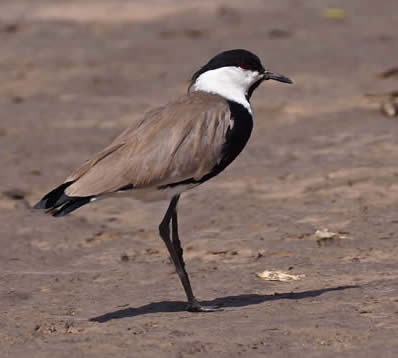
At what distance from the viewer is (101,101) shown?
12.3 m


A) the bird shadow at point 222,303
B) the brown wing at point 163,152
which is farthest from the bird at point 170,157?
the bird shadow at point 222,303

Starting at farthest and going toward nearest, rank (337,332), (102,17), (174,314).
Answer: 1. (102,17)
2. (174,314)
3. (337,332)

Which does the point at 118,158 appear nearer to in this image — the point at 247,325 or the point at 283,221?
the point at 247,325

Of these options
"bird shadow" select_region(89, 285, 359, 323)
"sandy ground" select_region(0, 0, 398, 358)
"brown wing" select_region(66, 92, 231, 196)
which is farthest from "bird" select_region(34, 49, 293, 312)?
"sandy ground" select_region(0, 0, 398, 358)

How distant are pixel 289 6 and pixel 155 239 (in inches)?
337

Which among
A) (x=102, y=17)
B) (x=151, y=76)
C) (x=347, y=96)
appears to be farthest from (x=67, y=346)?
(x=102, y=17)

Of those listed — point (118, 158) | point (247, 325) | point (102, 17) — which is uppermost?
point (118, 158)

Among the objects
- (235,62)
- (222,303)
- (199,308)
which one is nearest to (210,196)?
(235,62)

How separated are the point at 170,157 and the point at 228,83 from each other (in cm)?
73

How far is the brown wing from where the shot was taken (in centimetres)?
645

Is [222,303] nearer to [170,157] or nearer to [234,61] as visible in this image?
[170,157]

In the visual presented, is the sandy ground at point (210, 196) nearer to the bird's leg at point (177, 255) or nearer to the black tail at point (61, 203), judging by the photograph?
the bird's leg at point (177, 255)

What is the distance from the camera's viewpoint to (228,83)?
697 cm

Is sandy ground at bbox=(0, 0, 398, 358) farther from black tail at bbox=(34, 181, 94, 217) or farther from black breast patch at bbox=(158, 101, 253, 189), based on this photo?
black breast patch at bbox=(158, 101, 253, 189)
